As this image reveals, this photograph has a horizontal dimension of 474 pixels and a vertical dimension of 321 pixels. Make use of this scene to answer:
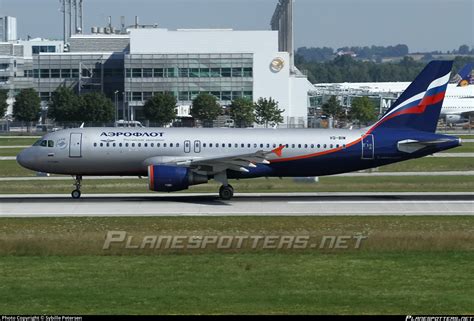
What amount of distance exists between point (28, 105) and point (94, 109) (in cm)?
1537

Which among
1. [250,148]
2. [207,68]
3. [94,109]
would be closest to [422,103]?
[250,148]

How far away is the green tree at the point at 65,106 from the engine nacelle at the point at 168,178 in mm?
81832

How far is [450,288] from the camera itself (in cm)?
2609

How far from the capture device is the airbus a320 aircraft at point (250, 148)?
45031mm

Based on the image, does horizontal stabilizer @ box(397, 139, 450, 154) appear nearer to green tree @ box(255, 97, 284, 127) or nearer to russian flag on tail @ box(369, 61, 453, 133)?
russian flag on tail @ box(369, 61, 453, 133)

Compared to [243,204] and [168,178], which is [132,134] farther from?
[243,204]

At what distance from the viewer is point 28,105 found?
134125mm

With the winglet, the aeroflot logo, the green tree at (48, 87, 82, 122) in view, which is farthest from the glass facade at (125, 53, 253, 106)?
the winglet

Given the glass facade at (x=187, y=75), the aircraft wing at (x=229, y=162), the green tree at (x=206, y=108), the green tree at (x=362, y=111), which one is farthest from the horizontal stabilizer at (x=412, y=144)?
the green tree at (x=362, y=111)

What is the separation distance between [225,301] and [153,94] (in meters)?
106

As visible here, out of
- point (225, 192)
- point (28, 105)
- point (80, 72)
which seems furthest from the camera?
A: point (80, 72)

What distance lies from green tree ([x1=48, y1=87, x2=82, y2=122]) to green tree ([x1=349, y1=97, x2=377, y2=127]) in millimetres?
39357

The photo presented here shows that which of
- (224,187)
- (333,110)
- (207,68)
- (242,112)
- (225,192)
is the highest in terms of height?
(207,68)

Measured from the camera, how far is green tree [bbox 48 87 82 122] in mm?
124375
